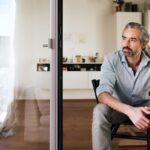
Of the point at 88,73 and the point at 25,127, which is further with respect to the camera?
the point at 88,73

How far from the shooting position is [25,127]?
2.51 meters

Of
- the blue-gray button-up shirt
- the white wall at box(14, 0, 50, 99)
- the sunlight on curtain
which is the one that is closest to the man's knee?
the blue-gray button-up shirt

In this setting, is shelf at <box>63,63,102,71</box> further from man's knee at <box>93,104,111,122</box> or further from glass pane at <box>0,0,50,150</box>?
man's knee at <box>93,104,111,122</box>

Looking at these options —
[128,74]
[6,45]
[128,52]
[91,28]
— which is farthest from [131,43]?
[91,28]

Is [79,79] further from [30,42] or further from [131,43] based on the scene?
[131,43]

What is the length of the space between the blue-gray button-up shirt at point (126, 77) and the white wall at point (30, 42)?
1.87 ft

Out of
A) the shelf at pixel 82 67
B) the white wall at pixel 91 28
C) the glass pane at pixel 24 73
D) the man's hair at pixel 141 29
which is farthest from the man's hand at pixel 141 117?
the white wall at pixel 91 28

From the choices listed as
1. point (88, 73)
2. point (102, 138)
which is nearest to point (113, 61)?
point (102, 138)

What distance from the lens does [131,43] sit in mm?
1738

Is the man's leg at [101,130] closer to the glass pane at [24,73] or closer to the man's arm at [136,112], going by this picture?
the man's arm at [136,112]

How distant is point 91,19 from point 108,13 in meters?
0.35

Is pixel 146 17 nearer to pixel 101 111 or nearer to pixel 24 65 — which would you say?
pixel 24 65

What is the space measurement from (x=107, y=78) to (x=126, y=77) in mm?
134

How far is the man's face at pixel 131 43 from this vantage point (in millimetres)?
1725
